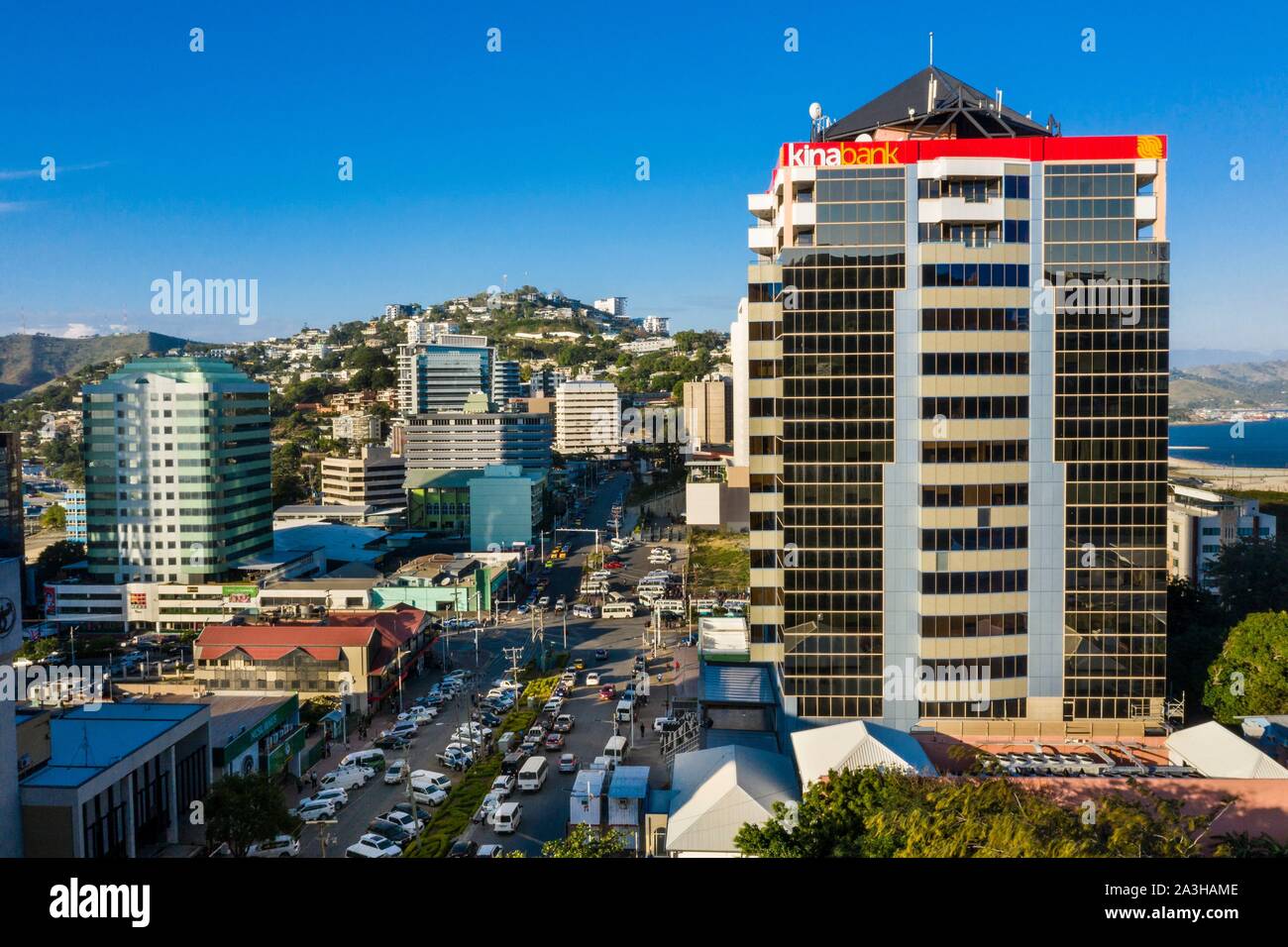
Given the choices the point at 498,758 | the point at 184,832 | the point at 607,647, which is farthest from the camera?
the point at 607,647

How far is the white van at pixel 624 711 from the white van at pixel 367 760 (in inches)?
216

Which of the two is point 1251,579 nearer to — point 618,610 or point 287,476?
point 618,610

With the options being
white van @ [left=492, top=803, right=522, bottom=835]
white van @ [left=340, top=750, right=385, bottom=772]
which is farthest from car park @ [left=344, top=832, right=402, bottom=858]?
white van @ [left=340, top=750, right=385, bottom=772]

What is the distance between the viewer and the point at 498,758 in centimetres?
2075

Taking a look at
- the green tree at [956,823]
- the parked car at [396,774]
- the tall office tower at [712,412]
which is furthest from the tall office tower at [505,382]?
the green tree at [956,823]

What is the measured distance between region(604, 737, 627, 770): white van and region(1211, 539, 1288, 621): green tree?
1597 centimetres

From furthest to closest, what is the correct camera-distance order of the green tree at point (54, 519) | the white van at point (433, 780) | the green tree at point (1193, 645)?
the green tree at point (54, 519) < the green tree at point (1193, 645) < the white van at point (433, 780)

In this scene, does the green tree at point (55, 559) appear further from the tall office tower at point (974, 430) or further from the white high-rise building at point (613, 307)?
the white high-rise building at point (613, 307)

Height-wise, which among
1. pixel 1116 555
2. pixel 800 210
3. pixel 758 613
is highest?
pixel 800 210

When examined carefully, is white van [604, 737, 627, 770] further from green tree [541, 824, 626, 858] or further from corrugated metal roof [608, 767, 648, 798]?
green tree [541, 824, 626, 858]

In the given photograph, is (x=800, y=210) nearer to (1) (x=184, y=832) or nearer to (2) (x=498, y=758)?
(2) (x=498, y=758)

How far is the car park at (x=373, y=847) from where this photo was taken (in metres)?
15.9
